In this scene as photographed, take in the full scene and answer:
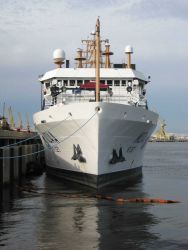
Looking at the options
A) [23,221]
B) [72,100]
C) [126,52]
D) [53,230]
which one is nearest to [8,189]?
[72,100]

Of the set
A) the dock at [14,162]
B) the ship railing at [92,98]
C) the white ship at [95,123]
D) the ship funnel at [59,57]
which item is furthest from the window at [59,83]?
the dock at [14,162]

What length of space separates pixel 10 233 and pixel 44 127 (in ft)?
44.0

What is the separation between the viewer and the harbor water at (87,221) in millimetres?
12938

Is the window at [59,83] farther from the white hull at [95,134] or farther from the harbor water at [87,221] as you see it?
the harbor water at [87,221]

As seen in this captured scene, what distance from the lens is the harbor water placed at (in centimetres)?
1294

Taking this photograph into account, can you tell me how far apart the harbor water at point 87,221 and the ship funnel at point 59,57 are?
11.6 metres

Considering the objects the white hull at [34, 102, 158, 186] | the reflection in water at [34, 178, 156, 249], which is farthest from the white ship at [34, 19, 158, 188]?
the reflection in water at [34, 178, 156, 249]

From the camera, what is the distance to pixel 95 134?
861 inches

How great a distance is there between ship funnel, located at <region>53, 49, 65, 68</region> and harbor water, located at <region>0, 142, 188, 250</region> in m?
11.6

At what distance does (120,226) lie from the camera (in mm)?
15016

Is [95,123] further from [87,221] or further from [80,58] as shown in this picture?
[80,58]

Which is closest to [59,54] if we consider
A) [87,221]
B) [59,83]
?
[59,83]

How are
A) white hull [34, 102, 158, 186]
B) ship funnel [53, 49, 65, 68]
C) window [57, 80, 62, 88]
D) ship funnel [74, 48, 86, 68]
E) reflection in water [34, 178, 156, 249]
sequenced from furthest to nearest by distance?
ship funnel [74, 48, 86, 68] → ship funnel [53, 49, 65, 68] → window [57, 80, 62, 88] → white hull [34, 102, 158, 186] → reflection in water [34, 178, 156, 249]

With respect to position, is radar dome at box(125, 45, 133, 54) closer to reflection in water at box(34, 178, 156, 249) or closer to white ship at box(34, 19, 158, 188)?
white ship at box(34, 19, 158, 188)
